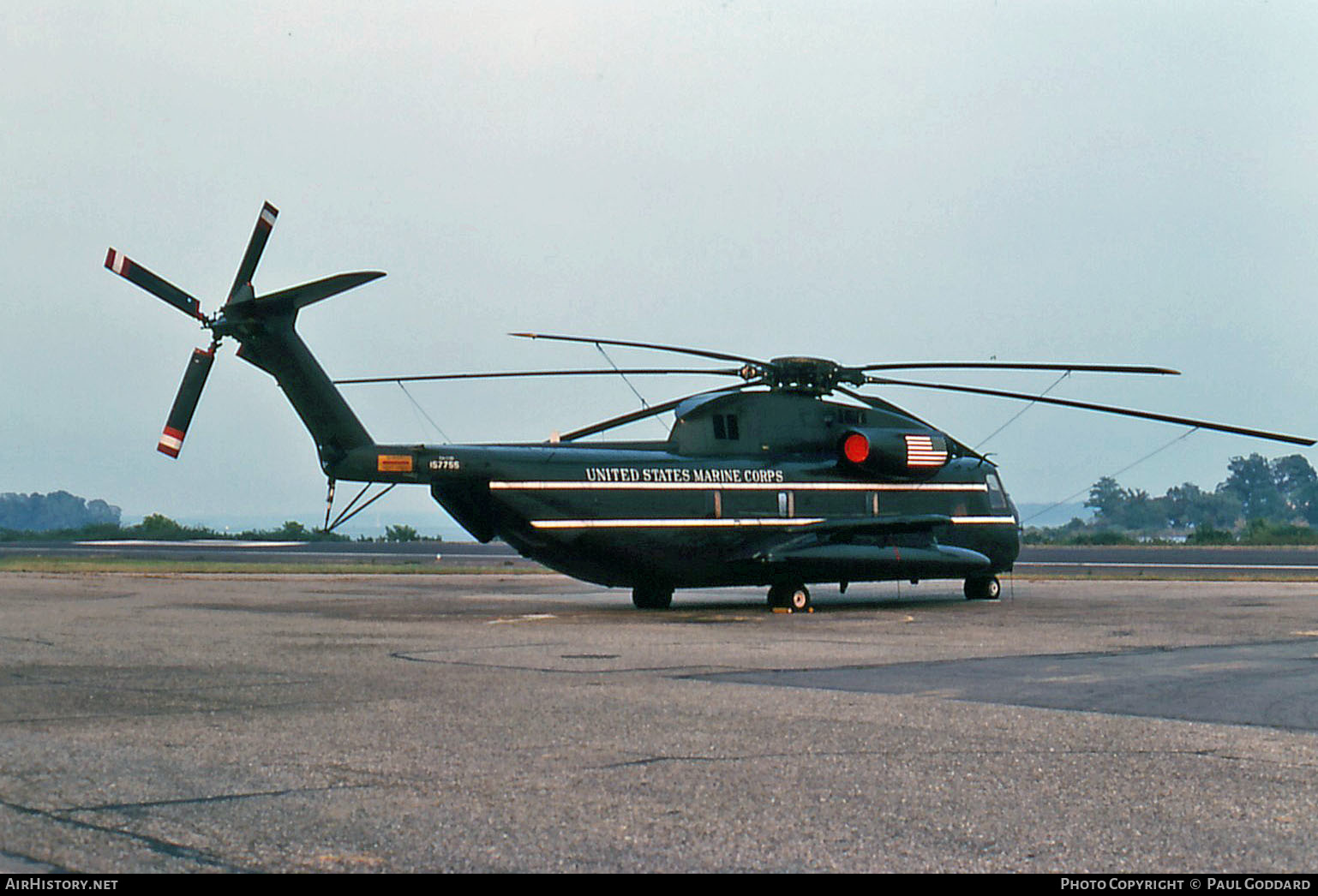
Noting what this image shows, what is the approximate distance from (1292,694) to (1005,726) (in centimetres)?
358

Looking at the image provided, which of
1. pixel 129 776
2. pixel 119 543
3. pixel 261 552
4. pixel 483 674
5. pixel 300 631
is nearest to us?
pixel 129 776

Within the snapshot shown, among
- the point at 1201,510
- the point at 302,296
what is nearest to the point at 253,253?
the point at 302,296

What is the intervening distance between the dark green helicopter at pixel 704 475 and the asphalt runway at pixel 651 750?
4563mm

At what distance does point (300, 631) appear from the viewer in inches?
659

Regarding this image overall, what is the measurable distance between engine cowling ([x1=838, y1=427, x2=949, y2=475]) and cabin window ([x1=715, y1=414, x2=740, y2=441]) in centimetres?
212

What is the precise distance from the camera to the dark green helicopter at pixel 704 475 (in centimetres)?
2081

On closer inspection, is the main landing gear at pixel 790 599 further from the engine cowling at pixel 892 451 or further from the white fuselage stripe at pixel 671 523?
the engine cowling at pixel 892 451

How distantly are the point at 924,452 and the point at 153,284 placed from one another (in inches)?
567

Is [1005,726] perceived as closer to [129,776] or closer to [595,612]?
[129,776]

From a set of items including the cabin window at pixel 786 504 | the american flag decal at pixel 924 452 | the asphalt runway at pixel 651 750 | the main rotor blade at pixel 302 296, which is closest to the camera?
the asphalt runway at pixel 651 750

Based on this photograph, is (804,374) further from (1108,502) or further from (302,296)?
(1108,502)

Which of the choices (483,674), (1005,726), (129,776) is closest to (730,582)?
(483,674)

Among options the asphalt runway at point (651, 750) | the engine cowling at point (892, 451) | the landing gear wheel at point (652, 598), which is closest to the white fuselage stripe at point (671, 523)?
the engine cowling at point (892, 451)
